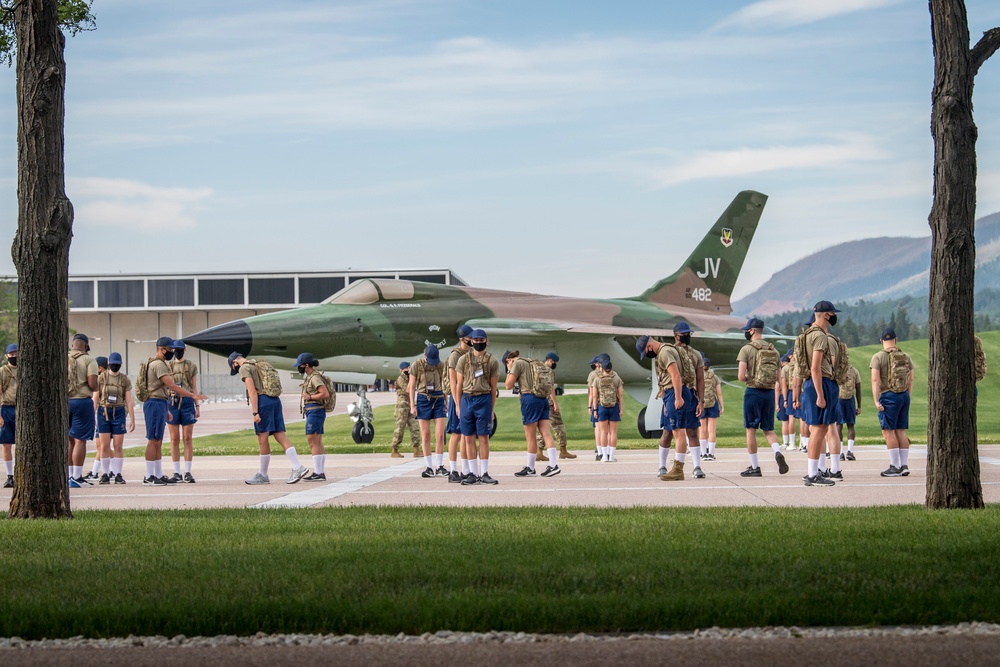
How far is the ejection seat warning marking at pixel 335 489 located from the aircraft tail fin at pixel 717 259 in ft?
45.0

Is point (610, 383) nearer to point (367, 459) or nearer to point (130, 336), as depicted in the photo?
point (367, 459)

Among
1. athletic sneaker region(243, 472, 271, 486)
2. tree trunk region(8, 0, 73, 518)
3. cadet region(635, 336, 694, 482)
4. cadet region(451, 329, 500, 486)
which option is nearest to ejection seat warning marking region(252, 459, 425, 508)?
athletic sneaker region(243, 472, 271, 486)

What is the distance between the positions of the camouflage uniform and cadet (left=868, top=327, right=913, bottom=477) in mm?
8255

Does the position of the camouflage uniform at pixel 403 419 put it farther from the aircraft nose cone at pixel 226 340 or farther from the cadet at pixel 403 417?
the aircraft nose cone at pixel 226 340

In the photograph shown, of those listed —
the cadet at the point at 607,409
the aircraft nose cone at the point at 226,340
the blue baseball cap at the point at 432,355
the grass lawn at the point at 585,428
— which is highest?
the aircraft nose cone at the point at 226,340

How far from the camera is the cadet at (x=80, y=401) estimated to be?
638 inches

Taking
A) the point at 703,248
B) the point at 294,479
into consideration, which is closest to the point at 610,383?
the point at 294,479

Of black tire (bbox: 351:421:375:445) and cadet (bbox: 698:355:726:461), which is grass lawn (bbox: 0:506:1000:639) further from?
black tire (bbox: 351:421:375:445)

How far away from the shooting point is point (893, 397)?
15977 millimetres

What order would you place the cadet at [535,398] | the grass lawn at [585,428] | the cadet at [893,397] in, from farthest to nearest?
the grass lawn at [585,428]
the cadet at [535,398]
the cadet at [893,397]

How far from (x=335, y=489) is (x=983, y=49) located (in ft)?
28.1

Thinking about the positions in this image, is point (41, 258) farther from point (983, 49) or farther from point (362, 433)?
point (362, 433)

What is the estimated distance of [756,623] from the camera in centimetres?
616

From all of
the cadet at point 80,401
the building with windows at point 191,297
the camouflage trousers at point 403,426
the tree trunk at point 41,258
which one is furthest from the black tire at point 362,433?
the building with windows at point 191,297
